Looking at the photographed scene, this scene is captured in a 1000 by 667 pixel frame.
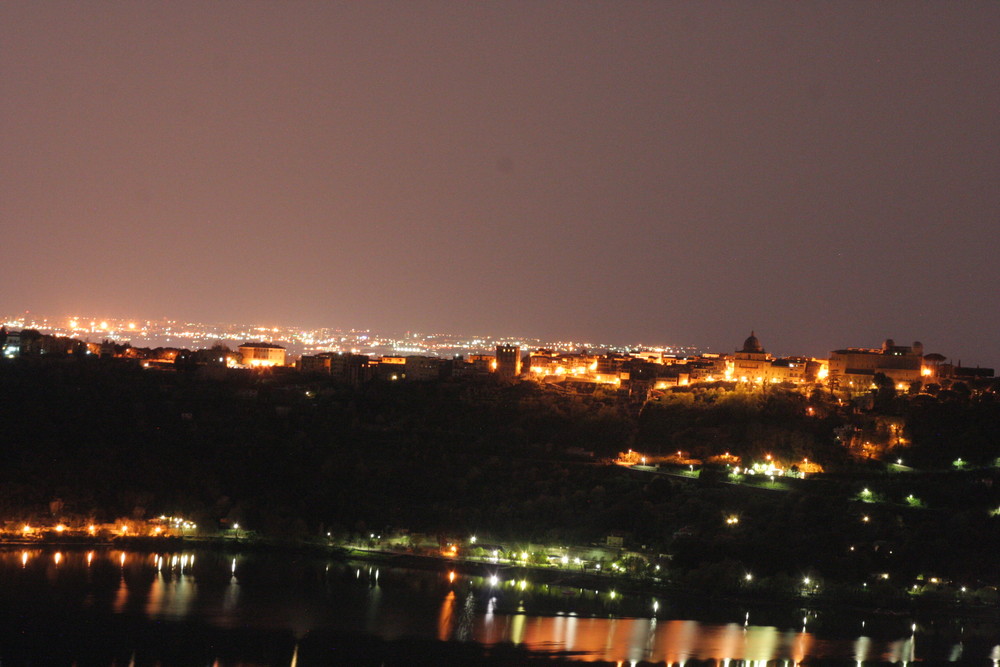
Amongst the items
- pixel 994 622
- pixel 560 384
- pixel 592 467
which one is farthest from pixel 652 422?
pixel 994 622

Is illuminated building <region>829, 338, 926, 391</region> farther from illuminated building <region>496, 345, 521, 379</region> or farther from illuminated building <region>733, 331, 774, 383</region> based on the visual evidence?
illuminated building <region>496, 345, 521, 379</region>

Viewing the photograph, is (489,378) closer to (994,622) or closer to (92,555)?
(92,555)

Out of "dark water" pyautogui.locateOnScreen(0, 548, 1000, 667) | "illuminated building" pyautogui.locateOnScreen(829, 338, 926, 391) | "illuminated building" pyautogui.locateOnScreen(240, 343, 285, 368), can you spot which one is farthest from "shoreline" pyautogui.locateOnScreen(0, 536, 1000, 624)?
"illuminated building" pyautogui.locateOnScreen(240, 343, 285, 368)

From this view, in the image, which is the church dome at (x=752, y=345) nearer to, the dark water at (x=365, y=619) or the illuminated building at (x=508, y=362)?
the illuminated building at (x=508, y=362)

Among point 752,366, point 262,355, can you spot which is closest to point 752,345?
point 752,366

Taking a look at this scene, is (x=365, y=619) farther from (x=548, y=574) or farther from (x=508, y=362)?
(x=508, y=362)

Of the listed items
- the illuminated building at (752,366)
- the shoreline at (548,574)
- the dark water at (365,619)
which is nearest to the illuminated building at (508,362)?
the illuminated building at (752,366)
